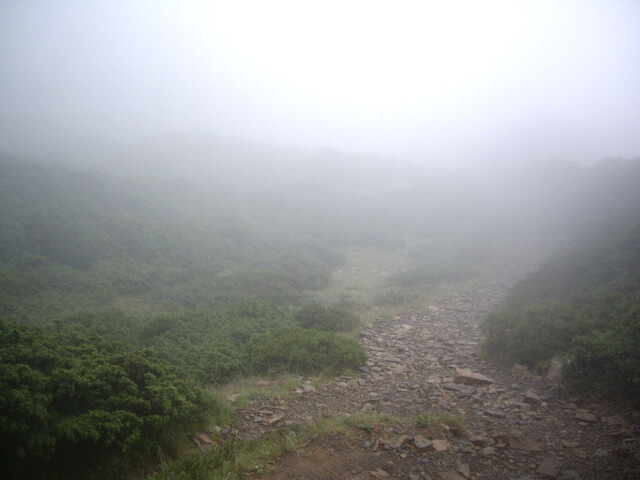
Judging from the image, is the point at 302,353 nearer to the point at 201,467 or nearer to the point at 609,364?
the point at 201,467

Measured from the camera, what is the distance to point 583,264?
13.0m

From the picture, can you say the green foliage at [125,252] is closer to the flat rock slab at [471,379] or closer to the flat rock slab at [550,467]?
the flat rock slab at [471,379]

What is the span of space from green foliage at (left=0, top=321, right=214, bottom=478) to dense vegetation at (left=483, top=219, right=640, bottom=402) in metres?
6.39

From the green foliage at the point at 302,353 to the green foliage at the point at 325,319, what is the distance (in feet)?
4.40

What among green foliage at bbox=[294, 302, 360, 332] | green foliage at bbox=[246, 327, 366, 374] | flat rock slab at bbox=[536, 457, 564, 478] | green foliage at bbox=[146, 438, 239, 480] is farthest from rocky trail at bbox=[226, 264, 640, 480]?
green foliage at bbox=[294, 302, 360, 332]

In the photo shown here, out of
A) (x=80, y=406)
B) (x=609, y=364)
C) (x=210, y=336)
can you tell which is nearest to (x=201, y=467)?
(x=80, y=406)

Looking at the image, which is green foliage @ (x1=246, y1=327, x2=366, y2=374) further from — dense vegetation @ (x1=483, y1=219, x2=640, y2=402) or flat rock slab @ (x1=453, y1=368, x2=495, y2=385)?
dense vegetation @ (x1=483, y1=219, x2=640, y2=402)

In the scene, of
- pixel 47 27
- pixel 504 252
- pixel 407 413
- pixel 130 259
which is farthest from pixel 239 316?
pixel 47 27

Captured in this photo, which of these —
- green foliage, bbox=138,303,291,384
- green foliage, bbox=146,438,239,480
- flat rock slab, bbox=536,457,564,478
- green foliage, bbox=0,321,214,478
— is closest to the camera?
green foliage, bbox=0,321,214,478

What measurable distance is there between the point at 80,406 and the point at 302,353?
4.36m

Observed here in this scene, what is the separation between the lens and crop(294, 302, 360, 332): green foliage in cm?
978

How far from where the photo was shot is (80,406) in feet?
12.5

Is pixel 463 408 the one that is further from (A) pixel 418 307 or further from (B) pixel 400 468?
(A) pixel 418 307

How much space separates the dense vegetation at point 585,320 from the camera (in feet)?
18.5
